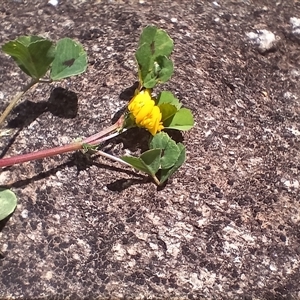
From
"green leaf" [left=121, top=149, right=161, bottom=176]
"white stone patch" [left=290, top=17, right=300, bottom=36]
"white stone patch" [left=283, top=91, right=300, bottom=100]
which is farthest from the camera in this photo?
"white stone patch" [left=290, top=17, right=300, bottom=36]

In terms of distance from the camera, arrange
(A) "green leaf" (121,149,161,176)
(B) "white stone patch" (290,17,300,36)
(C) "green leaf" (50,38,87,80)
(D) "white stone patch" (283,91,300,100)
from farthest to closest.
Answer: (B) "white stone patch" (290,17,300,36), (D) "white stone patch" (283,91,300,100), (C) "green leaf" (50,38,87,80), (A) "green leaf" (121,149,161,176)

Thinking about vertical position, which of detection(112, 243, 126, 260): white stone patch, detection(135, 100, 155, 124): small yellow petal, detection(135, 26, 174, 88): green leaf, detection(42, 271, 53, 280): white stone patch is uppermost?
detection(135, 26, 174, 88): green leaf

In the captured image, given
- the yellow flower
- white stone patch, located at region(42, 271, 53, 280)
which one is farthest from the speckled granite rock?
the yellow flower

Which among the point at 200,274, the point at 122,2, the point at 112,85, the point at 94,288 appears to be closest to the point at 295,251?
the point at 200,274

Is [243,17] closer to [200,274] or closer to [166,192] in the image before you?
[166,192]

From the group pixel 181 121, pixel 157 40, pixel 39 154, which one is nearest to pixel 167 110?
pixel 181 121

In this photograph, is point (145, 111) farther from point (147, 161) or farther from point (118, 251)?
point (118, 251)

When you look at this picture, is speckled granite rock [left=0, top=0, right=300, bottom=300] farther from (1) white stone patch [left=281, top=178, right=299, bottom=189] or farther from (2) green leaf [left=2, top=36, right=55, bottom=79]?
(2) green leaf [left=2, top=36, right=55, bottom=79]
